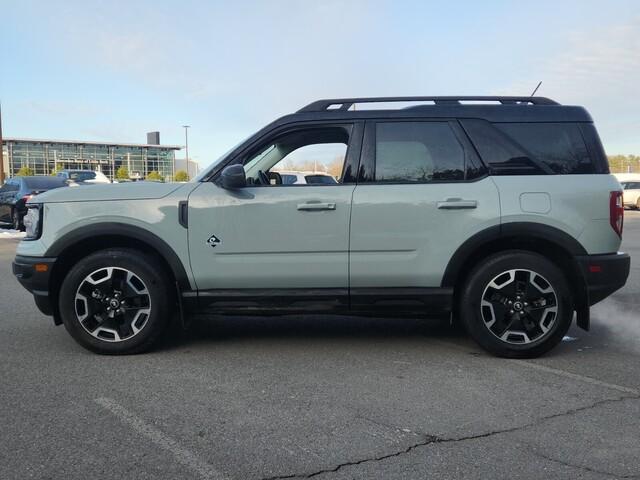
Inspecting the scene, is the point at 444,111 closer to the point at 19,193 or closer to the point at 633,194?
the point at 19,193

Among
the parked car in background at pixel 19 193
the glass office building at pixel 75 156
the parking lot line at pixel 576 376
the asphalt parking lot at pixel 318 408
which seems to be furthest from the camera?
the glass office building at pixel 75 156

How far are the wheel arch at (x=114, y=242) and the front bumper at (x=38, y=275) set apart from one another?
36 mm

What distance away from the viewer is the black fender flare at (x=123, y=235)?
4.53 metres

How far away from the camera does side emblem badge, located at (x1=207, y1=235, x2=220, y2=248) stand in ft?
14.8

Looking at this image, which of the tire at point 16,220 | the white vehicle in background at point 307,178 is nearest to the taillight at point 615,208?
the white vehicle in background at point 307,178

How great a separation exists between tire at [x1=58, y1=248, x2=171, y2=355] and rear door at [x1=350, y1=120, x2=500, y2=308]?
1.55m

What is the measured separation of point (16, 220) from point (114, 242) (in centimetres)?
1315

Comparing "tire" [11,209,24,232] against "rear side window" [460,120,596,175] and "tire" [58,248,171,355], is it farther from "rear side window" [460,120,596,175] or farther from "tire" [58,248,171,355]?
"rear side window" [460,120,596,175]

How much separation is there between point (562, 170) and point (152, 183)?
3.23 m

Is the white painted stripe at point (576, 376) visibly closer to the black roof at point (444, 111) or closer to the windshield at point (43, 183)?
the black roof at point (444, 111)

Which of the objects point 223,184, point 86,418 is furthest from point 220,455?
point 223,184

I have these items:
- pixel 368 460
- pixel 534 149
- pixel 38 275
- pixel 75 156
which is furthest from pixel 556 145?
pixel 75 156

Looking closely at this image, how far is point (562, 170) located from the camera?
14.9 ft

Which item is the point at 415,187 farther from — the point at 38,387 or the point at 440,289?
the point at 38,387
